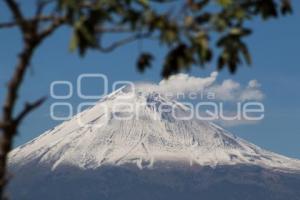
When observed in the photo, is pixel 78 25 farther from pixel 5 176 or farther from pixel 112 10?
pixel 5 176

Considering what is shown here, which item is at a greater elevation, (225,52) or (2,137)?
(225,52)

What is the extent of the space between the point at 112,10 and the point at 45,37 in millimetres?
1500

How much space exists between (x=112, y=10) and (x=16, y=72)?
6.89 feet

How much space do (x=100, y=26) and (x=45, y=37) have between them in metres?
1.27

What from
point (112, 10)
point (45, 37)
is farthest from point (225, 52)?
point (45, 37)

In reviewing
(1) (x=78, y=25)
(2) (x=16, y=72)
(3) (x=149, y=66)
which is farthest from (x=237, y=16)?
(2) (x=16, y=72)

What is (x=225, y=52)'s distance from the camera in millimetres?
14008

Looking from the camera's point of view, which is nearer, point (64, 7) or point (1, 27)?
point (64, 7)

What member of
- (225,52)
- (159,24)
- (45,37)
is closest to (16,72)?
(45,37)

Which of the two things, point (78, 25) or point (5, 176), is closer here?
point (78, 25)

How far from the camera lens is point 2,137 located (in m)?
15.0

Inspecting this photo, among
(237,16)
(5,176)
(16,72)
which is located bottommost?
(5,176)

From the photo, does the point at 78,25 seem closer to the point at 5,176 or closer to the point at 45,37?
the point at 45,37

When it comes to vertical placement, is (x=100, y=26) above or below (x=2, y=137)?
above
